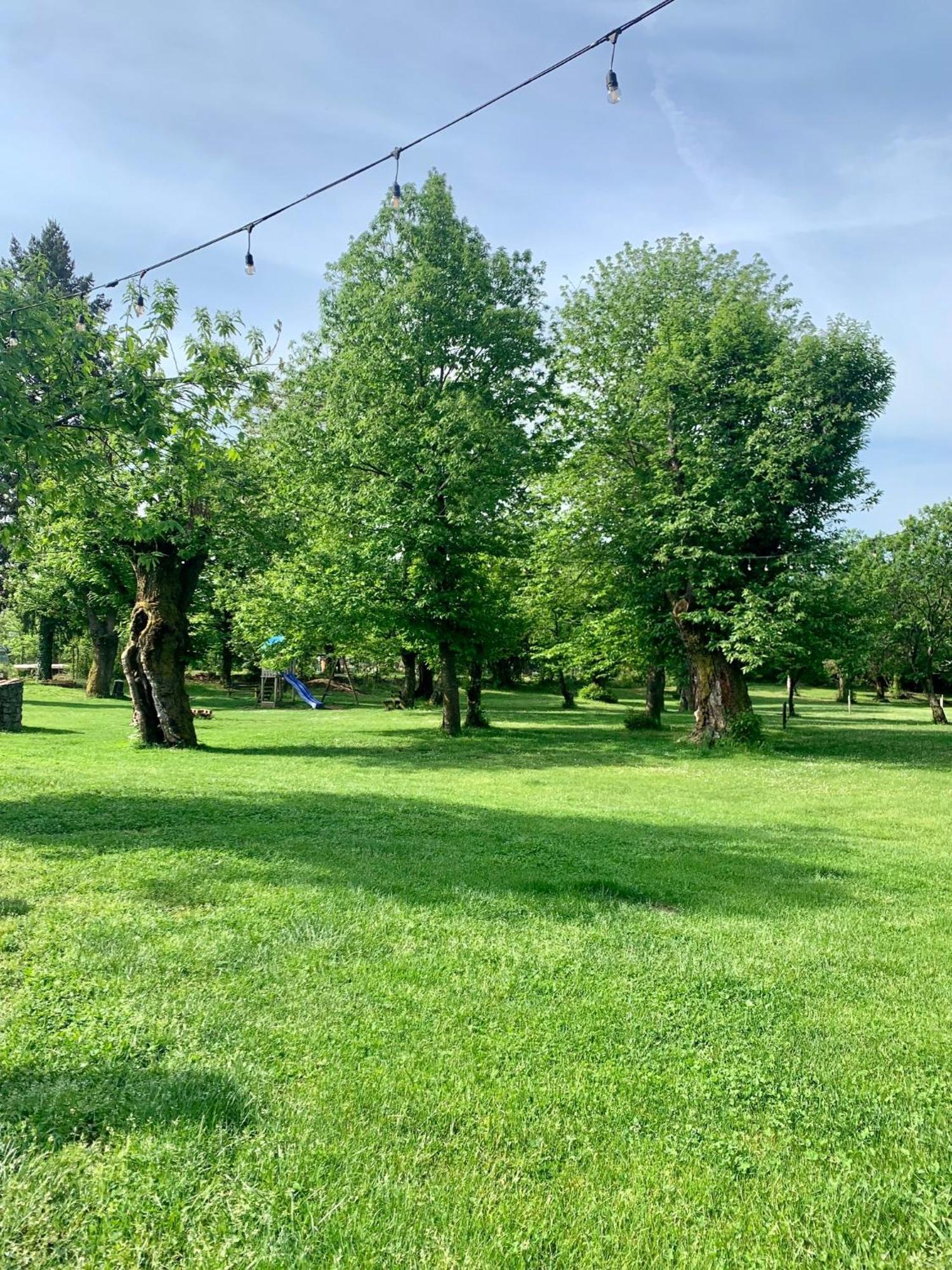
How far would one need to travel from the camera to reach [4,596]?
3850cm

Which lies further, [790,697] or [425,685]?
[425,685]

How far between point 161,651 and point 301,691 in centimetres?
1890

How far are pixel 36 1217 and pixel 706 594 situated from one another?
1726cm

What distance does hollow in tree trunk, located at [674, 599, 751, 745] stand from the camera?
18.7 m

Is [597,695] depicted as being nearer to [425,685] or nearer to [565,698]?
[565,698]

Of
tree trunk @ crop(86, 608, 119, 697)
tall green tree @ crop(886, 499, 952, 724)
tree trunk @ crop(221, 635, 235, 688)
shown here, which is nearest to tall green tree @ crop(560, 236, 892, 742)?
tall green tree @ crop(886, 499, 952, 724)

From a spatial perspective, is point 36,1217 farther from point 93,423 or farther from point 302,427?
point 302,427

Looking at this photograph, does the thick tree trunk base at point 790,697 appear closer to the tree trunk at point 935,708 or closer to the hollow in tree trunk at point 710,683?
the tree trunk at point 935,708

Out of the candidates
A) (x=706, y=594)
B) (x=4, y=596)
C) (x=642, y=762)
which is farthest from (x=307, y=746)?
(x=4, y=596)

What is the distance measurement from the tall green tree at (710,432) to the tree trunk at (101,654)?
1992 cm

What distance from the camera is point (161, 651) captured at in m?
14.3

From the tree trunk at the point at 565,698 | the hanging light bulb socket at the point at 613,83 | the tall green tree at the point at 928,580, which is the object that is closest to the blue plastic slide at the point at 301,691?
the tree trunk at the point at 565,698

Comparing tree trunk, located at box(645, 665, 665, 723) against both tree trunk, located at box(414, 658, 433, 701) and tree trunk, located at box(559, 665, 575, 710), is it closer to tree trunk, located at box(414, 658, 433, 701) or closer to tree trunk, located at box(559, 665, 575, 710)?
tree trunk, located at box(559, 665, 575, 710)

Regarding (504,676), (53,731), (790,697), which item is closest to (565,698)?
(790,697)
